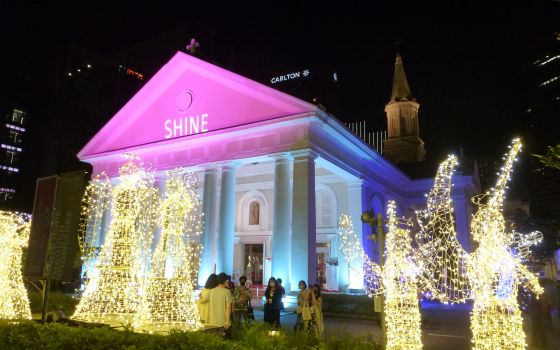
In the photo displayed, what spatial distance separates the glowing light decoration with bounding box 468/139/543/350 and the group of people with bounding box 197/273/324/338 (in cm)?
333

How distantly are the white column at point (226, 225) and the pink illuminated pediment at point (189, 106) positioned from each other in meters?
2.49

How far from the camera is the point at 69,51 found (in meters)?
60.8

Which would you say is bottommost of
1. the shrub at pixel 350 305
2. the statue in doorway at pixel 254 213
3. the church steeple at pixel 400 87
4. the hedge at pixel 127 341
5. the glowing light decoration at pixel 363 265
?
the shrub at pixel 350 305

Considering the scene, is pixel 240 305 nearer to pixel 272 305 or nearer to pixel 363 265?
pixel 272 305

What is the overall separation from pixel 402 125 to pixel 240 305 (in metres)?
30.0

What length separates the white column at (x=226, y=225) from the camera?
18828 millimetres

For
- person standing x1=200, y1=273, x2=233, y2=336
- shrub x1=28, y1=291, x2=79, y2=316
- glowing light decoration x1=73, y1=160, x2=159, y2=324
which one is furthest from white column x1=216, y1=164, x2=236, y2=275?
person standing x1=200, y1=273, x2=233, y2=336

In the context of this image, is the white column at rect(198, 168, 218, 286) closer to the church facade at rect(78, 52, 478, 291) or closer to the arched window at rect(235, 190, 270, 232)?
the church facade at rect(78, 52, 478, 291)

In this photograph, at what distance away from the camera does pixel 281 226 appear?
17828 mm

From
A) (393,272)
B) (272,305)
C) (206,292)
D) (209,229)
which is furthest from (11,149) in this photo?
(393,272)

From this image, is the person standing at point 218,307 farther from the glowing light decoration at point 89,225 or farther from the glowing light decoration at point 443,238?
the glowing light decoration at point 443,238

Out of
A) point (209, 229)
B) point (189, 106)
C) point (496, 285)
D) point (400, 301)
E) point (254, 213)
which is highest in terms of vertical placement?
point (189, 106)

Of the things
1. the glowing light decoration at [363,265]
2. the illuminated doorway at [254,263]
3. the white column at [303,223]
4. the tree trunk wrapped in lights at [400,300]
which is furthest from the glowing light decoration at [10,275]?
the illuminated doorway at [254,263]

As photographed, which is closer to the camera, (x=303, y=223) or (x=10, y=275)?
(x=10, y=275)
